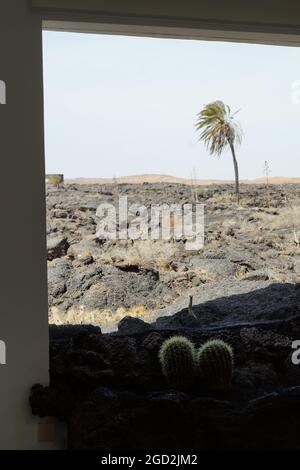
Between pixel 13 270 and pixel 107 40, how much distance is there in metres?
1.26

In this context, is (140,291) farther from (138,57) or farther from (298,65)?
(298,65)

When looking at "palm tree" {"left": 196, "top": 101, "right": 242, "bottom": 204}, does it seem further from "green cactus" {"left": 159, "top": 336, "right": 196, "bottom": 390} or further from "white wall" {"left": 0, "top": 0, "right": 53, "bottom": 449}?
"green cactus" {"left": 159, "top": 336, "right": 196, "bottom": 390}

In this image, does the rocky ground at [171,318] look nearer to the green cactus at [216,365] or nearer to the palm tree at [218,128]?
the green cactus at [216,365]

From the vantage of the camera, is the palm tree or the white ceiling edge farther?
the palm tree

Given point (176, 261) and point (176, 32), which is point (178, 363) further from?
point (176, 32)

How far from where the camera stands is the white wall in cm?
373

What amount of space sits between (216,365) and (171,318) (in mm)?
356

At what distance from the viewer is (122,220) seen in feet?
13.5

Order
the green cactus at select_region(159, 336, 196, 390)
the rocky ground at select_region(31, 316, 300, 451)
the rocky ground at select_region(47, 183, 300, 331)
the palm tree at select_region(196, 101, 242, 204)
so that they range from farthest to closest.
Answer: the palm tree at select_region(196, 101, 242, 204) → the rocky ground at select_region(47, 183, 300, 331) → the green cactus at select_region(159, 336, 196, 390) → the rocky ground at select_region(31, 316, 300, 451)

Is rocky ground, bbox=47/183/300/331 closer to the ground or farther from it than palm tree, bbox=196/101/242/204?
closer to the ground

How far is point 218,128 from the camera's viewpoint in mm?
4152

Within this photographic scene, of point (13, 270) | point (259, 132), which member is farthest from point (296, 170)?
point (13, 270)

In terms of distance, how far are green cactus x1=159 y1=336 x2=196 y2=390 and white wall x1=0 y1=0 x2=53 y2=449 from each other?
59 cm

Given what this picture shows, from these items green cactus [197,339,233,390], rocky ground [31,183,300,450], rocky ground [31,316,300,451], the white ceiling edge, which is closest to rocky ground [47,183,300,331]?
rocky ground [31,183,300,450]
